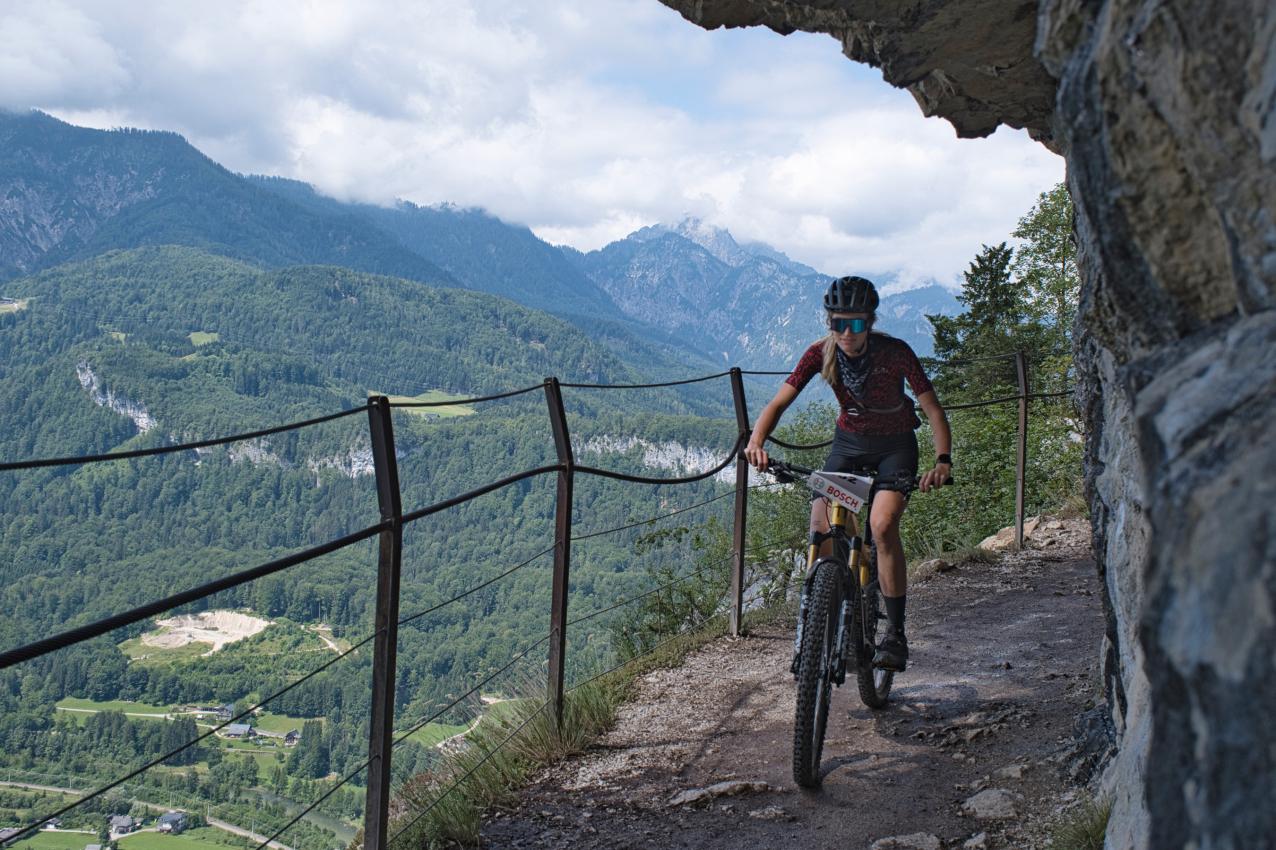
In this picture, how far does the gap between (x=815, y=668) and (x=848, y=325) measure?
59.9 inches

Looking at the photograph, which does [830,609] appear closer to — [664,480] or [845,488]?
[845,488]

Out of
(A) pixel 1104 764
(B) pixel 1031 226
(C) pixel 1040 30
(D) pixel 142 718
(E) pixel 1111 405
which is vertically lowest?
(D) pixel 142 718

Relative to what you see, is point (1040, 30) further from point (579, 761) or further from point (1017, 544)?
point (1017, 544)

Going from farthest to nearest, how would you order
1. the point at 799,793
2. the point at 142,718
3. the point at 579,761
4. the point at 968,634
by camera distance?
1. the point at 142,718
2. the point at 968,634
3. the point at 579,761
4. the point at 799,793

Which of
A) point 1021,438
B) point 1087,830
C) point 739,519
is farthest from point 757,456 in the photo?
point 1021,438

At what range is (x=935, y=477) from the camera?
447cm

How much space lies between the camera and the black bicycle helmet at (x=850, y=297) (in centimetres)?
454

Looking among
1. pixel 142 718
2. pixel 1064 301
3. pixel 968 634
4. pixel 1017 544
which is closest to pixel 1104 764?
pixel 968 634

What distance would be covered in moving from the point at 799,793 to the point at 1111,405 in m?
2.05

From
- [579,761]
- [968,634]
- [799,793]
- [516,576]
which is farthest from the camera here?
[516,576]

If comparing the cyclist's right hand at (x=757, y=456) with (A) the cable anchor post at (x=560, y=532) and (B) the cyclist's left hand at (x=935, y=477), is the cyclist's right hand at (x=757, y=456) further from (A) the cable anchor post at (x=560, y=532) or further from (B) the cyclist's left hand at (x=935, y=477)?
(A) the cable anchor post at (x=560, y=532)

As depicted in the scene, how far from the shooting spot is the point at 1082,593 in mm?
7797

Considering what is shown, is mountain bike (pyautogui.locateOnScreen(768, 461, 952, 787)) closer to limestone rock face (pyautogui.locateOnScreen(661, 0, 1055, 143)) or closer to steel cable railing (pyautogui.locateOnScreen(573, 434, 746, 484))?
steel cable railing (pyautogui.locateOnScreen(573, 434, 746, 484))

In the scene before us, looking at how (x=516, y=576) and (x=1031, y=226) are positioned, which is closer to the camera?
(x=1031, y=226)
